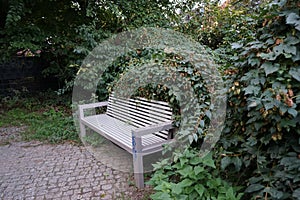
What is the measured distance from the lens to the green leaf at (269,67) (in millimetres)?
1273

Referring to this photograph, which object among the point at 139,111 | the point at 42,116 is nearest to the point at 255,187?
the point at 139,111

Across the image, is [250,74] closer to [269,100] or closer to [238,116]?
[269,100]

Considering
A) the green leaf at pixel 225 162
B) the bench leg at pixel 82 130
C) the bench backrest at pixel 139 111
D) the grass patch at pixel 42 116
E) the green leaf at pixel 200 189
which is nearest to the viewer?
the green leaf at pixel 225 162

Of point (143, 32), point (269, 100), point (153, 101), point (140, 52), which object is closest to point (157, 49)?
point (140, 52)

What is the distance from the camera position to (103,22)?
594 centimetres

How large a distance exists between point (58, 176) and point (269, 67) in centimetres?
258

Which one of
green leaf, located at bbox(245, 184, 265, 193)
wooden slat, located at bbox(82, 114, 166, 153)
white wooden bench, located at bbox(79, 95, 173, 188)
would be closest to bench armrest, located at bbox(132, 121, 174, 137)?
white wooden bench, located at bbox(79, 95, 173, 188)

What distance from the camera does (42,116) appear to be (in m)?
5.52

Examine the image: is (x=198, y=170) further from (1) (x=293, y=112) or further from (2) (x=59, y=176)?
(2) (x=59, y=176)

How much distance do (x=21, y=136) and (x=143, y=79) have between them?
2.83 m

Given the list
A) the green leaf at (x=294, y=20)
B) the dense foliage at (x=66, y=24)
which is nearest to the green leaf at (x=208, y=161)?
the green leaf at (x=294, y=20)

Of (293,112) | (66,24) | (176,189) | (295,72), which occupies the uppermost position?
(66,24)

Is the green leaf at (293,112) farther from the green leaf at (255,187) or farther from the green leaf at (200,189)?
the green leaf at (200,189)

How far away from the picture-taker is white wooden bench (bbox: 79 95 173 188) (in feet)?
7.72
